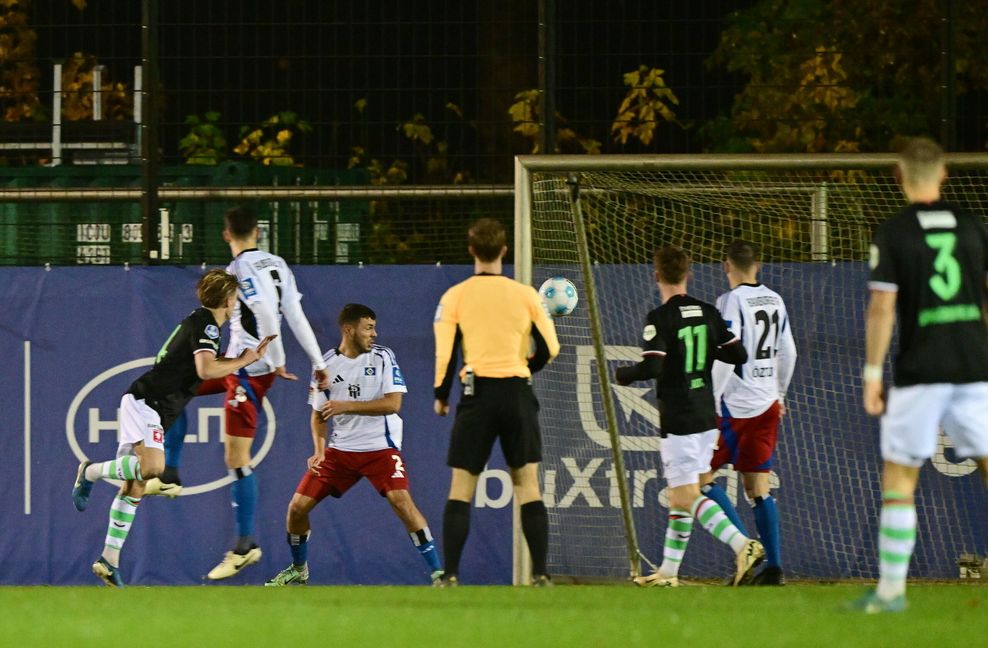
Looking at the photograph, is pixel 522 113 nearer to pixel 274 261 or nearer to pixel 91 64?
pixel 274 261

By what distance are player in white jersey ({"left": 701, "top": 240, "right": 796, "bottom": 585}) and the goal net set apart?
98 cm

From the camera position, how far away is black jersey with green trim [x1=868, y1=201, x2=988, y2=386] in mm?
7195

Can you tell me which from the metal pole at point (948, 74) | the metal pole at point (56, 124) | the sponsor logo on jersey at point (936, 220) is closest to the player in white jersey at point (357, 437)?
the metal pole at point (56, 124)

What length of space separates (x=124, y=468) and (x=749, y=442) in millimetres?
4207

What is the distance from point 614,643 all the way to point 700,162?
5503 mm

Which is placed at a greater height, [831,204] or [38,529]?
[831,204]

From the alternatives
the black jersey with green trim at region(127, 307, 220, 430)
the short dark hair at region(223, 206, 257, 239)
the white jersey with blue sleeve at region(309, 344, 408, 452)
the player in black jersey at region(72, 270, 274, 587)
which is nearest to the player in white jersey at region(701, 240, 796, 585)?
the white jersey with blue sleeve at region(309, 344, 408, 452)

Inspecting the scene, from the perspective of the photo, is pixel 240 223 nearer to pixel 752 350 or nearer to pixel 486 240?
pixel 486 240

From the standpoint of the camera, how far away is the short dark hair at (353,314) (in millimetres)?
11398

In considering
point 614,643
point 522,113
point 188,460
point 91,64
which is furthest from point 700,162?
point 91,64

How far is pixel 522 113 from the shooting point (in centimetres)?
1330

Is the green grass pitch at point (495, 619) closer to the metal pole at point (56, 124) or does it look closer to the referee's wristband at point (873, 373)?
the referee's wristband at point (873, 373)

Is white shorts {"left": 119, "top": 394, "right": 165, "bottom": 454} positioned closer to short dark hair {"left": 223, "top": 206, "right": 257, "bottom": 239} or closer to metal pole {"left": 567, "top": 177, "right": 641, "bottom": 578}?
short dark hair {"left": 223, "top": 206, "right": 257, "bottom": 239}

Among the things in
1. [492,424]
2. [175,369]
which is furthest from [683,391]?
[175,369]
